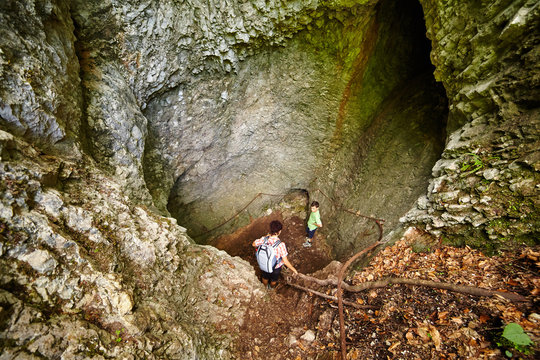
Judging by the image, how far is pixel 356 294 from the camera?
12.7 feet

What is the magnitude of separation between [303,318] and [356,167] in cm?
530

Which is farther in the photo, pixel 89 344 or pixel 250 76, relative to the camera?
pixel 250 76

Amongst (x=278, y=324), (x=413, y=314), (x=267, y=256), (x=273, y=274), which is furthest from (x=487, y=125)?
(x=278, y=324)

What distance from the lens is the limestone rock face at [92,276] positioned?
2012 millimetres

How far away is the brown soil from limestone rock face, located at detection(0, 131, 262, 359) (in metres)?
0.72

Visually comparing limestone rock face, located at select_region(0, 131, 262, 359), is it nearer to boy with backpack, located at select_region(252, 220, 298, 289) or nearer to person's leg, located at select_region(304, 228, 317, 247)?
boy with backpack, located at select_region(252, 220, 298, 289)

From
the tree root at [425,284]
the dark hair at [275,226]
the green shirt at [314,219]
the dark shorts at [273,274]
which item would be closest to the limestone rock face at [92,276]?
the dark shorts at [273,274]

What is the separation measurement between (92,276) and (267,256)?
2.86m

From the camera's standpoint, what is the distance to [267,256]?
448 cm

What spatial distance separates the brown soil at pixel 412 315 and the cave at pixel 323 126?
159cm

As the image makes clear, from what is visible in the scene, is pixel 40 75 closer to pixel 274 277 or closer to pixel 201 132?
pixel 201 132

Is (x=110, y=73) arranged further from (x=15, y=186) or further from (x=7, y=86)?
(x=15, y=186)

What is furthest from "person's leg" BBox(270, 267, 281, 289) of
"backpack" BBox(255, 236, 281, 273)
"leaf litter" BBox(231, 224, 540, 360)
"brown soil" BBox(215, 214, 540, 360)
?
"leaf litter" BBox(231, 224, 540, 360)

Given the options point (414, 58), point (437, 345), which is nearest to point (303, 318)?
A: point (437, 345)
